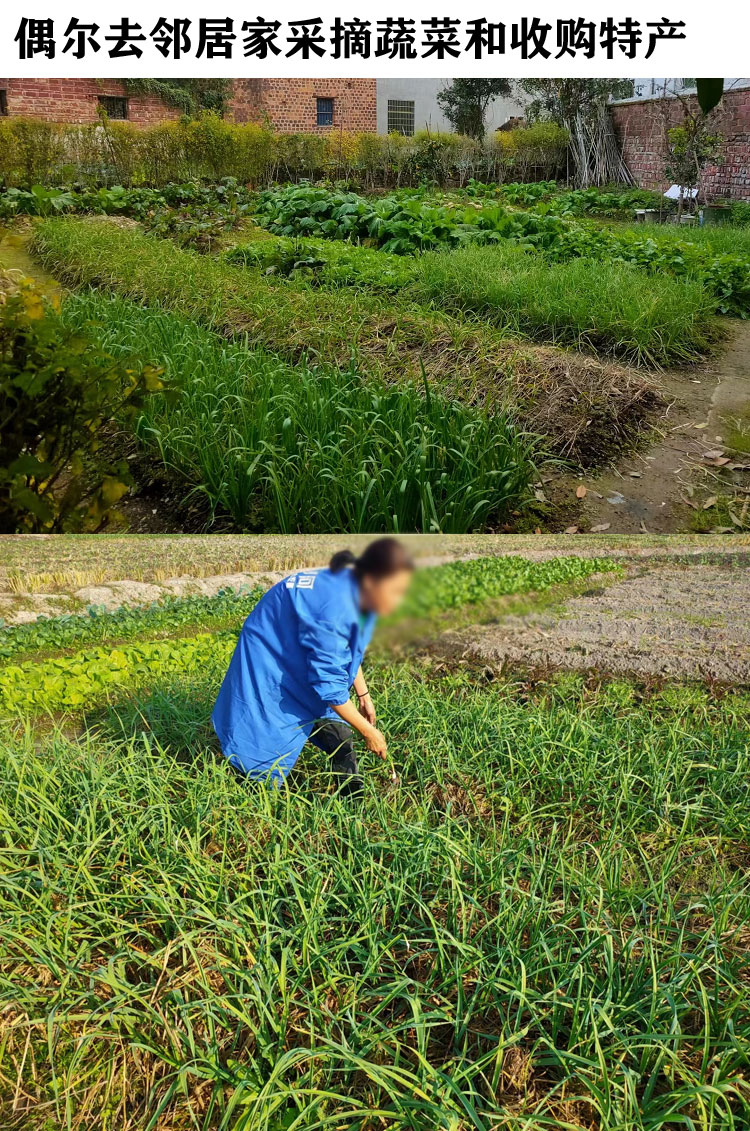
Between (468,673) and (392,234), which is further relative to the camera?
(392,234)

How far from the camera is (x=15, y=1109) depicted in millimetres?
1475

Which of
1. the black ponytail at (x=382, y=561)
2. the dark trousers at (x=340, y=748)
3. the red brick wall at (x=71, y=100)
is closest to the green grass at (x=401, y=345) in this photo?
the red brick wall at (x=71, y=100)

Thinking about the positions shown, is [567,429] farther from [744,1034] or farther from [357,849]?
[744,1034]

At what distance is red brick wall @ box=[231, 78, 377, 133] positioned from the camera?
2602mm

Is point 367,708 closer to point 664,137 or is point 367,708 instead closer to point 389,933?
point 389,933

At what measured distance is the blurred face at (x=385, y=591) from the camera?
1.00 m

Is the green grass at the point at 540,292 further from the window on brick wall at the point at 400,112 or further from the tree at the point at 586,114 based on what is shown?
the window on brick wall at the point at 400,112

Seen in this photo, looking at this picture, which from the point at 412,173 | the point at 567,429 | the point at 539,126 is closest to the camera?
the point at 567,429

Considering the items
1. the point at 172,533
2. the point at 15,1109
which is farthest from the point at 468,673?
the point at 15,1109

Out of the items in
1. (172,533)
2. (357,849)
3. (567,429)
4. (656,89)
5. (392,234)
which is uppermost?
(656,89)

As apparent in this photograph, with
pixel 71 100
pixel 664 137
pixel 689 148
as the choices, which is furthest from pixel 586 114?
pixel 71 100

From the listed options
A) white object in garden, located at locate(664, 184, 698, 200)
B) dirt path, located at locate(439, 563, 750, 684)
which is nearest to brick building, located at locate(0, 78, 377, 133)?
dirt path, located at locate(439, 563, 750, 684)

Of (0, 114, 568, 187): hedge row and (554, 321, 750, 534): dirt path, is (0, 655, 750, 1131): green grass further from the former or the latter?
(0, 114, 568, 187): hedge row

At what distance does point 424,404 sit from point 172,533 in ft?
3.37
